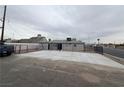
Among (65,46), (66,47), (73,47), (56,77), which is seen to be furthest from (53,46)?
(56,77)

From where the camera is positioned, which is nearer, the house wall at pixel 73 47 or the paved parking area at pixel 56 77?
the paved parking area at pixel 56 77

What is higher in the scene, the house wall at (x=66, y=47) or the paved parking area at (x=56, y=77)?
the house wall at (x=66, y=47)

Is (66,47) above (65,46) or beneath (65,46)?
beneath

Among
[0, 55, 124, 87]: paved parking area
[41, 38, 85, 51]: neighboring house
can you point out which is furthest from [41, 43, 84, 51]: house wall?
[0, 55, 124, 87]: paved parking area

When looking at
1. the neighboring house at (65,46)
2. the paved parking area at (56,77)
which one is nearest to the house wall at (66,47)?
the neighboring house at (65,46)

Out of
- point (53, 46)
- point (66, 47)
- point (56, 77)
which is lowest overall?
point (56, 77)

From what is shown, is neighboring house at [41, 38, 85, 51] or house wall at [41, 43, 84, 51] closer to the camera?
house wall at [41, 43, 84, 51]

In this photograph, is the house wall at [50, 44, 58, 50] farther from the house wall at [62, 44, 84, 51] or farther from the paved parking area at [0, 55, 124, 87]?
the paved parking area at [0, 55, 124, 87]

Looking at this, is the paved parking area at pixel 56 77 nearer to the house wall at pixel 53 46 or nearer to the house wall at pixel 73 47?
the house wall at pixel 73 47

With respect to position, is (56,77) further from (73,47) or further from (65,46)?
(65,46)

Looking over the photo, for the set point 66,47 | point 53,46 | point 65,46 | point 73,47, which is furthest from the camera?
point 53,46

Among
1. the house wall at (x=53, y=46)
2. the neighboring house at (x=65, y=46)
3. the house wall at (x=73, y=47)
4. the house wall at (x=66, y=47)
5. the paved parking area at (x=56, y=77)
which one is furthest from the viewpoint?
the house wall at (x=53, y=46)
